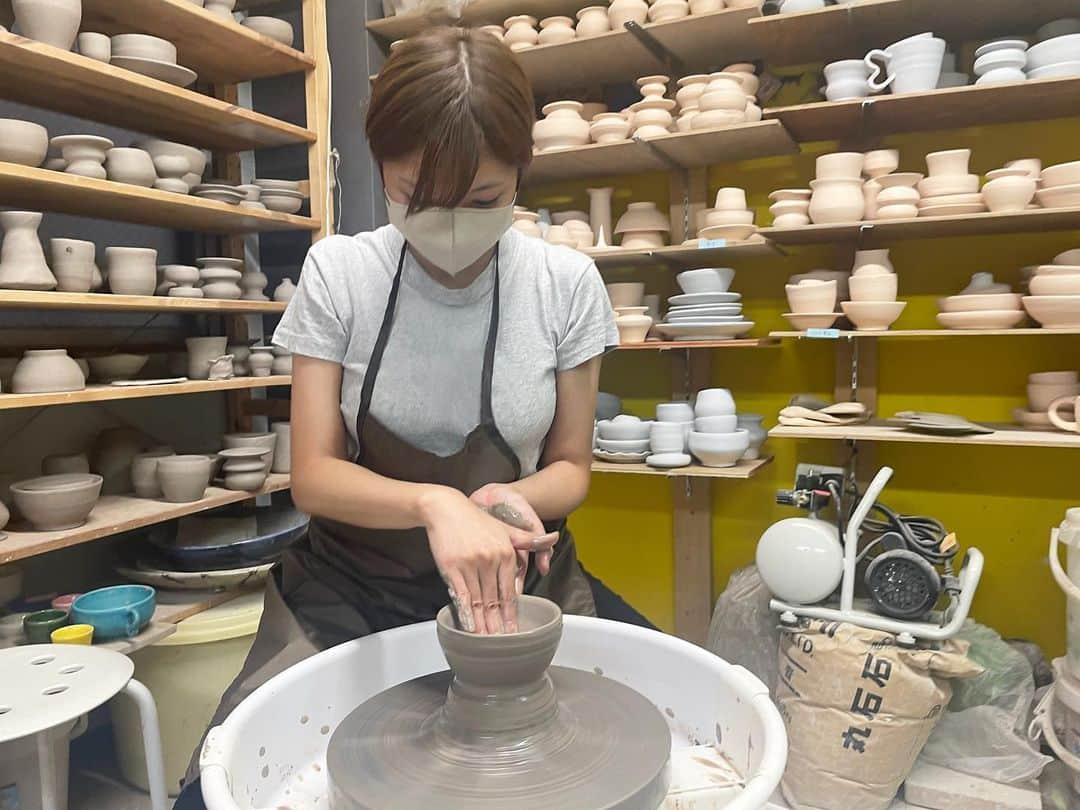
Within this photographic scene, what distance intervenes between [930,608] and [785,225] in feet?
3.52

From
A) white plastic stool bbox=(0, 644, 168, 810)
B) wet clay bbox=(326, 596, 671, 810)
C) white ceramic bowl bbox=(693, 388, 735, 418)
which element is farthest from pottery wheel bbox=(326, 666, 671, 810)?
white ceramic bowl bbox=(693, 388, 735, 418)

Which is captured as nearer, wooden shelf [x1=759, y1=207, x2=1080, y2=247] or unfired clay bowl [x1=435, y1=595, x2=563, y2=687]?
unfired clay bowl [x1=435, y1=595, x2=563, y2=687]

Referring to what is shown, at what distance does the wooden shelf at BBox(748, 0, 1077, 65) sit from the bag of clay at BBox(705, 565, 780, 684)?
61.8 inches

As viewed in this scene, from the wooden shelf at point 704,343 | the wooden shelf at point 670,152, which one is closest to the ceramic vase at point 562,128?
the wooden shelf at point 670,152

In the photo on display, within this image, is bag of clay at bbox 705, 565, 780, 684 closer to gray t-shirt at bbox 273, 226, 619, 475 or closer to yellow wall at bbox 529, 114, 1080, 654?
yellow wall at bbox 529, 114, 1080, 654

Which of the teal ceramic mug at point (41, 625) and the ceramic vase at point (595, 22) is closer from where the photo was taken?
the teal ceramic mug at point (41, 625)

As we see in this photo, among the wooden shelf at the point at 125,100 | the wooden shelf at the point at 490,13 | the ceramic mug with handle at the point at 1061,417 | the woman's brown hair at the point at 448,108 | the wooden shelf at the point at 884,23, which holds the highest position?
the wooden shelf at the point at 490,13

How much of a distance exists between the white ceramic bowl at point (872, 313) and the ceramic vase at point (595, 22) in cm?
113

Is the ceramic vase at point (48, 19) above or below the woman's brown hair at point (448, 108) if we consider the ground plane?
above

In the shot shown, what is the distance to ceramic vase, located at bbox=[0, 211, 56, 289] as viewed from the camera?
1738mm

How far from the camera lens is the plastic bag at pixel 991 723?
1.96 m

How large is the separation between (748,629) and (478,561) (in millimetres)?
1714

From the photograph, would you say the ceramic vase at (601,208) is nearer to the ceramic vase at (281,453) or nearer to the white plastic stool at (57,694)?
the ceramic vase at (281,453)

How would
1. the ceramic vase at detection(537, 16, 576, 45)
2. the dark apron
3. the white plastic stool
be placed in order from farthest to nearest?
the ceramic vase at detection(537, 16, 576, 45), the white plastic stool, the dark apron
